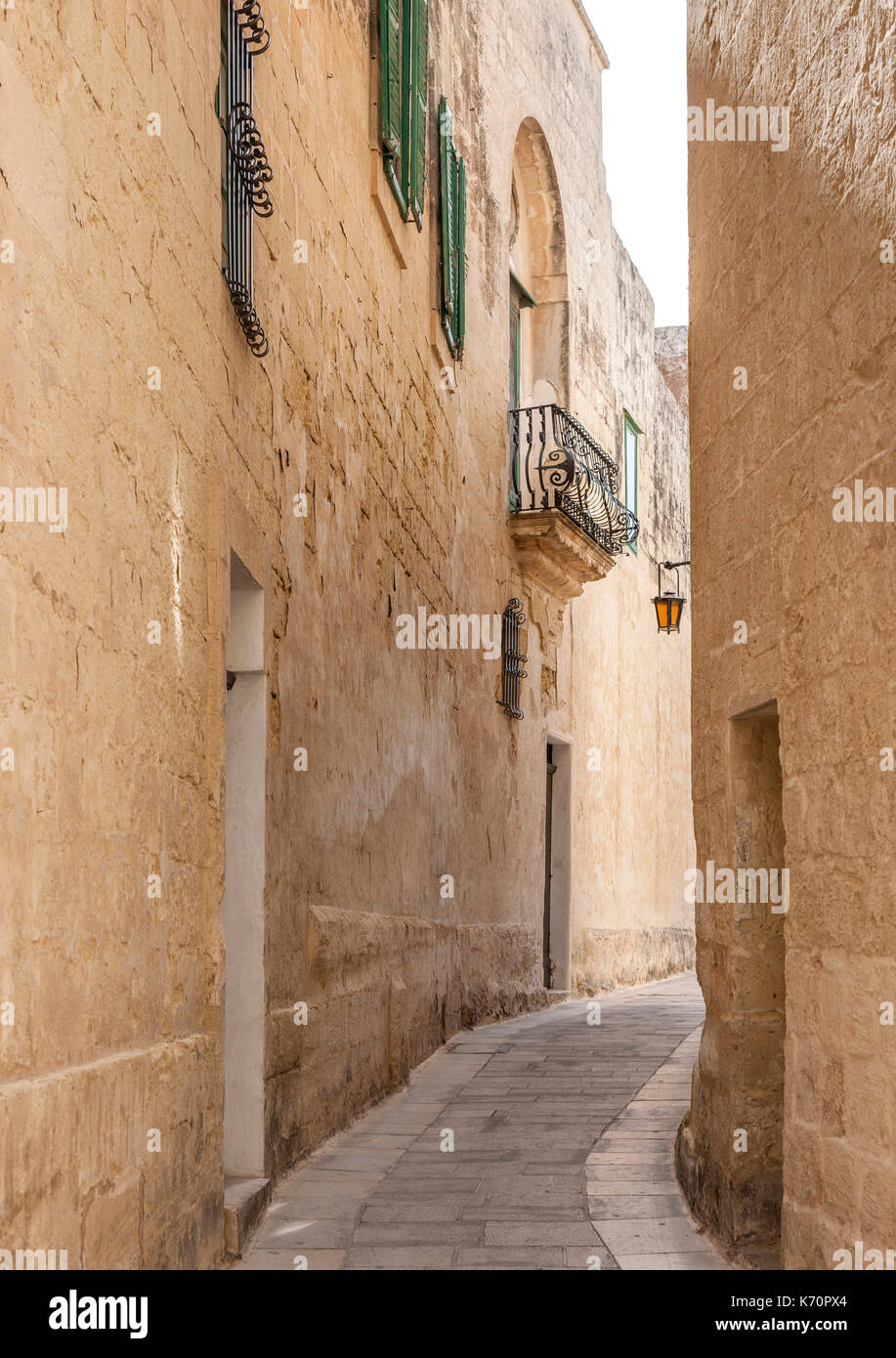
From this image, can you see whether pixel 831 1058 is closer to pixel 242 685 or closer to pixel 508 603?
pixel 242 685

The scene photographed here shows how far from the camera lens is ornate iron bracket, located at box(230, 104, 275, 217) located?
514cm

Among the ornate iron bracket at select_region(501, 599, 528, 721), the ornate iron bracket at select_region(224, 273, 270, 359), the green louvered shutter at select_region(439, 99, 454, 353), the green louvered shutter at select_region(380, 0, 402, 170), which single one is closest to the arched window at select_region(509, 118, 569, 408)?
the ornate iron bracket at select_region(501, 599, 528, 721)

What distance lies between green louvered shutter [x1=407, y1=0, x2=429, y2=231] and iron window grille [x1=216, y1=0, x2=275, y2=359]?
12.7 feet

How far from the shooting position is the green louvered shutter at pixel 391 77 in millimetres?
8414

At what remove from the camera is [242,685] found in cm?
568

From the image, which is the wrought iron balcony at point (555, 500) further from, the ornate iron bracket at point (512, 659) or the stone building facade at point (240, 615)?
the ornate iron bracket at point (512, 659)

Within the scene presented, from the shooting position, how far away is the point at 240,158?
5.20 meters

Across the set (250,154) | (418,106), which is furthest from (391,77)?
(250,154)

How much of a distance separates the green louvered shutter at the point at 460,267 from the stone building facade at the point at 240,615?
1.59 ft

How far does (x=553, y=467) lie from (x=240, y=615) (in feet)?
27.6

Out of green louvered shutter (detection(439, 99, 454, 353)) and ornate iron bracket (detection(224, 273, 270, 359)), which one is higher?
green louvered shutter (detection(439, 99, 454, 353))

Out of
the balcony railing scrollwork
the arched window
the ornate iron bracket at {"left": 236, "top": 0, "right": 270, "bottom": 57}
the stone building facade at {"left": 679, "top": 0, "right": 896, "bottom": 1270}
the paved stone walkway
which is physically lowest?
the paved stone walkway

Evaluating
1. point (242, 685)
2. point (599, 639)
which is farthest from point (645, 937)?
point (242, 685)

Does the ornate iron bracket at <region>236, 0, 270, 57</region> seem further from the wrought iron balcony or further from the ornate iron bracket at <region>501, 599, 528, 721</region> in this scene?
the wrought iron balcony
